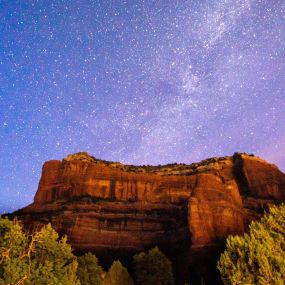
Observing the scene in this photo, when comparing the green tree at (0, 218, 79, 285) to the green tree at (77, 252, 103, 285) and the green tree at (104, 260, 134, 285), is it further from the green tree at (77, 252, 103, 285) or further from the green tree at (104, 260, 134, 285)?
the green tree at (104, 260, 134, 285)

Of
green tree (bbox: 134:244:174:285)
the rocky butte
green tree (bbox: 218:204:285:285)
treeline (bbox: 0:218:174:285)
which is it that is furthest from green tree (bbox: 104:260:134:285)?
green tree (bbox: 218:204:285:285)

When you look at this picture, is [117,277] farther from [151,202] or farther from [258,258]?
[151,202]

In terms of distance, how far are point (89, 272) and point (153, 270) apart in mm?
11516

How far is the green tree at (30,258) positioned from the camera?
27.3 metres

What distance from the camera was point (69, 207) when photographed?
10362cm

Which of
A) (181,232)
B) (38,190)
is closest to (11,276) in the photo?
(181,232)

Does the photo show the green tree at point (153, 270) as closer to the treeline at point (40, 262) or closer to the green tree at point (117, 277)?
the green tree at point (117, 277)

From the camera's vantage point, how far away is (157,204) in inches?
4545

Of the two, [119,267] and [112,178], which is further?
[112,178]

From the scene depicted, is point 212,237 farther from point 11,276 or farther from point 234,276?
point 11,276

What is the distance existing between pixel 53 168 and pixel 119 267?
76.9 meters

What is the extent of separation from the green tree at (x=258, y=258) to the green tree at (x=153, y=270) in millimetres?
26875

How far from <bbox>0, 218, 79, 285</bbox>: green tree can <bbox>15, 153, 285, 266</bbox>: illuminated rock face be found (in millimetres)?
43558

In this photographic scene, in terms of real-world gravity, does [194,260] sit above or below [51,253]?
above
